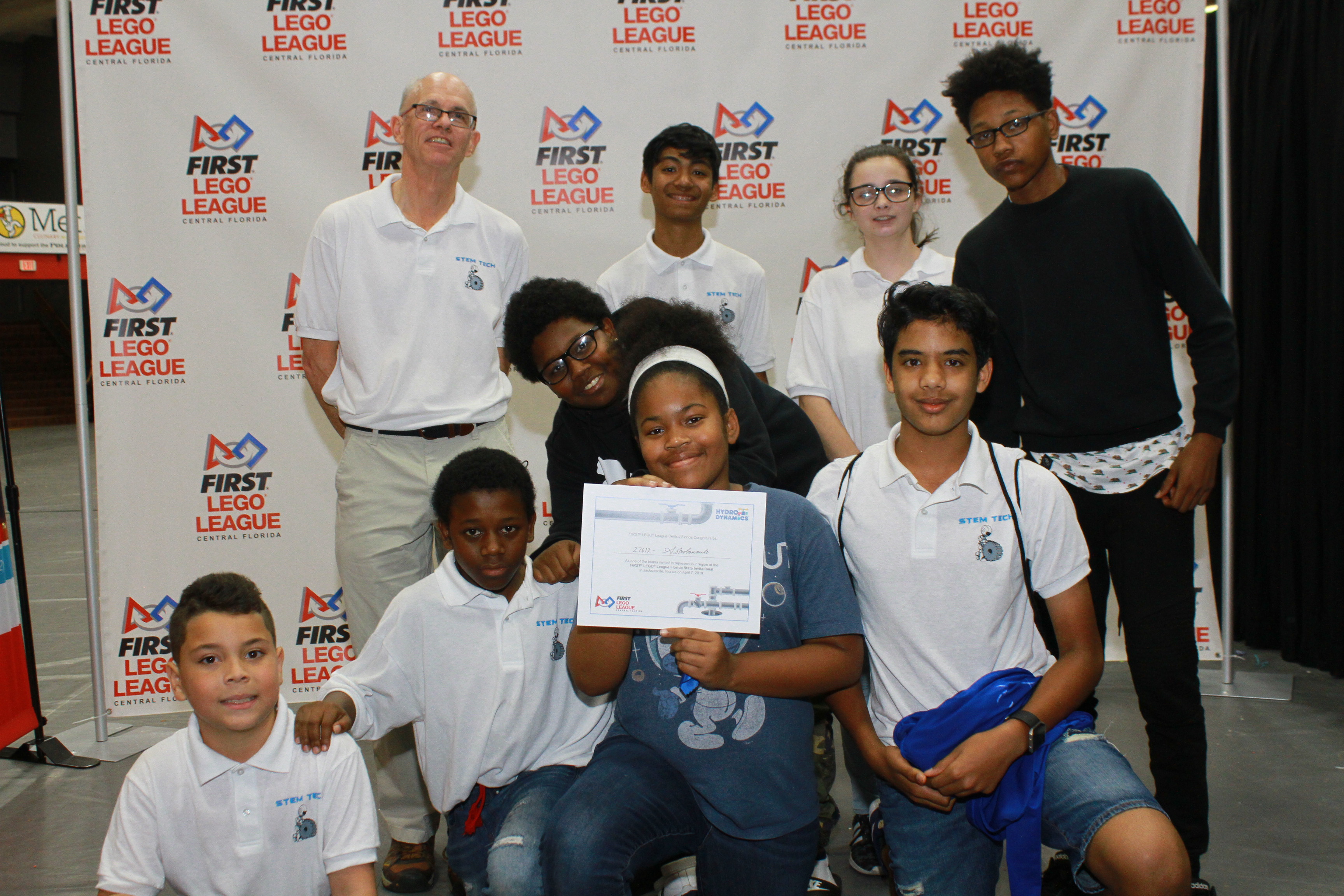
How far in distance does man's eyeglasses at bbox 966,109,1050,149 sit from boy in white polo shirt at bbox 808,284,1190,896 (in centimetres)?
62

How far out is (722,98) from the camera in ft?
13.0

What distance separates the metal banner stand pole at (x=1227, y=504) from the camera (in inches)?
145

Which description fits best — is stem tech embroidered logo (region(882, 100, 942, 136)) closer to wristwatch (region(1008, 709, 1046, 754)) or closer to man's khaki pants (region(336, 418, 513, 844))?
man's khaki pants (region(336, 418, 513, 844))

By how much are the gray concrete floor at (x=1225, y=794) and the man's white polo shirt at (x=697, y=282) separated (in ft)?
5.33

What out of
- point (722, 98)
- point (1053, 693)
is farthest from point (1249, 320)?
point (1053, 693)

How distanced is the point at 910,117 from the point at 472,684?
3.02 metres

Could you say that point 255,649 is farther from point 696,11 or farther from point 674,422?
point 696,11

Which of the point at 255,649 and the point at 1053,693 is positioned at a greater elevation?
the point at 255,649

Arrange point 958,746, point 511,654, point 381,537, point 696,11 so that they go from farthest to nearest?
1. point 696,11
2. point 381,537
3. point 511,654
4. point 958,746

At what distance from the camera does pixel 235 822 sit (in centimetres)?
181

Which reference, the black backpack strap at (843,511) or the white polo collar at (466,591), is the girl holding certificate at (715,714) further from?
the white polo collar at (466,591)

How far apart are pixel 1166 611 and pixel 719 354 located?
4.00 ft

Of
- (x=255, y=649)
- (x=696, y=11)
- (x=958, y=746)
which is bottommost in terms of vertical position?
(x=958, y=746)

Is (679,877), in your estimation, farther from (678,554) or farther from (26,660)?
(26,660)
